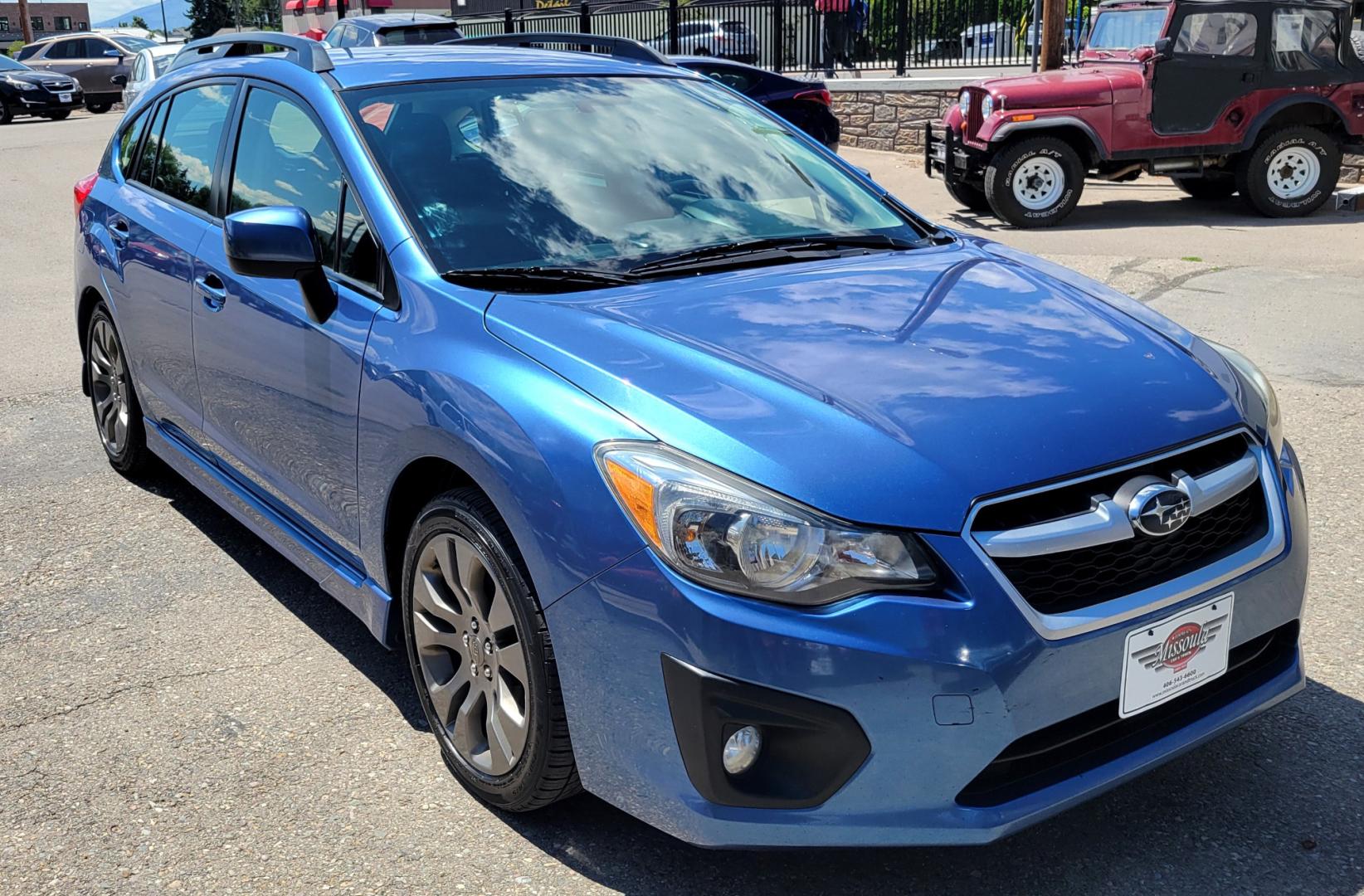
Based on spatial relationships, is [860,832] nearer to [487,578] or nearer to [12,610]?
[487,578]

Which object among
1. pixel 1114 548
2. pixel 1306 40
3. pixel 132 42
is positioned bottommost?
pixel 1114 548

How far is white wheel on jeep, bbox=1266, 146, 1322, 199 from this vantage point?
11.7 m

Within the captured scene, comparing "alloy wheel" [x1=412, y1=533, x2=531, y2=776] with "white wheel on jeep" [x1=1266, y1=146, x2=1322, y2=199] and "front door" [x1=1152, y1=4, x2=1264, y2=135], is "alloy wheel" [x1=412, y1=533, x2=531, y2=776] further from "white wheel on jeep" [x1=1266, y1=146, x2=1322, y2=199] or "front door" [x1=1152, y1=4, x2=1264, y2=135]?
"white wheel on jeep" [x1=1266, y1=146, x2=1322, y2=199]

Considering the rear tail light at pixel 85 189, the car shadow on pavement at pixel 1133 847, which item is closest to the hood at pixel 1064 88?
the rear tail light at pixel 85 189

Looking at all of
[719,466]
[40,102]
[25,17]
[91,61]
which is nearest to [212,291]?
[719,466]

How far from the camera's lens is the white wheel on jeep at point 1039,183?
1162cm

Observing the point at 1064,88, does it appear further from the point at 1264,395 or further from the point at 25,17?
the point at 25,17

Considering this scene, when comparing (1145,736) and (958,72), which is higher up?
(958,72)

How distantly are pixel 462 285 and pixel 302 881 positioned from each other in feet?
4.54

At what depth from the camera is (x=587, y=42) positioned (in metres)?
5.13

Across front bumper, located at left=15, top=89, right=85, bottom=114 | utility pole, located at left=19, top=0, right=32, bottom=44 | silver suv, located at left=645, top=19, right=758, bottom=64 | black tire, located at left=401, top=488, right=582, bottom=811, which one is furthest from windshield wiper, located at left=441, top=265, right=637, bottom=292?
utility pole, located at left=19, top=0, right=32, bottom=44

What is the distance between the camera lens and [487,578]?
2.85 metres

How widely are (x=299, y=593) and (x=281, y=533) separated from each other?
22.2 inches

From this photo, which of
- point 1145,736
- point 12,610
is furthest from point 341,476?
point 1145,736
